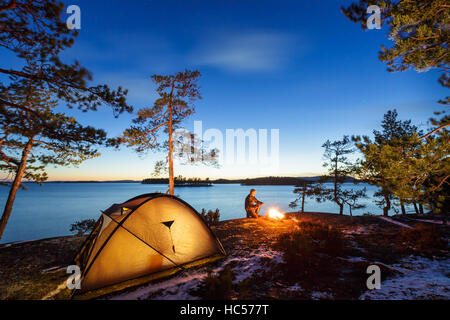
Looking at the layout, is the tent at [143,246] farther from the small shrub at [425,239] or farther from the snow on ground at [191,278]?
the small shrub at [425,239]

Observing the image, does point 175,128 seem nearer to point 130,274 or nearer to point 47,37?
point 47,37

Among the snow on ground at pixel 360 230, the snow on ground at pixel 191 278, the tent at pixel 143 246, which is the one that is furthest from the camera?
the snow on ground at pixel 360 230

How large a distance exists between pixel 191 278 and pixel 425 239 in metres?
7.46

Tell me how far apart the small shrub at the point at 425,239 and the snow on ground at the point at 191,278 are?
459 centimetres

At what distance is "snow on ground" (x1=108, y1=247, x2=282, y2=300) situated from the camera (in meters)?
3.95

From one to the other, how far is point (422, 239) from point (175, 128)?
523 inches

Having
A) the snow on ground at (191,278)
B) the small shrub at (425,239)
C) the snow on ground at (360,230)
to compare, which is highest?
the small shrub at (425,239)

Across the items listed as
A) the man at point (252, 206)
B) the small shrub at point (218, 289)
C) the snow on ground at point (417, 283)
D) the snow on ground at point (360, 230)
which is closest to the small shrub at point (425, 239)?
the snow on ground at point (417, 283)

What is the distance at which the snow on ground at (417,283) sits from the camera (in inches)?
144

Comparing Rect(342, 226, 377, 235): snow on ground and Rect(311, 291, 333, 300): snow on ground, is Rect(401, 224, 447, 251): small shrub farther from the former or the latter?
Rect(311, 291, 333, 300): snow on ground

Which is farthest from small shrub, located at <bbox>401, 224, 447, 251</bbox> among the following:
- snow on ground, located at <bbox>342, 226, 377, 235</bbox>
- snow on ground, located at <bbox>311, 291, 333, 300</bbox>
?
snow on ground, located at <bbox>311, 291, 333, 300</bbox>

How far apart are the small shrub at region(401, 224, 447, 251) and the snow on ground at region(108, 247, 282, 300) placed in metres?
4.59
